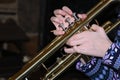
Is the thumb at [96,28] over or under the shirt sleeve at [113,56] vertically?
over

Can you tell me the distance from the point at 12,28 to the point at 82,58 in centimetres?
108

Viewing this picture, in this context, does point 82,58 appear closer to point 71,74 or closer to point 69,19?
point 69,19

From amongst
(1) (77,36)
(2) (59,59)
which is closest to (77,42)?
(1) (77,36)

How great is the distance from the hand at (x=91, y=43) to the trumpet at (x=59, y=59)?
30 mm

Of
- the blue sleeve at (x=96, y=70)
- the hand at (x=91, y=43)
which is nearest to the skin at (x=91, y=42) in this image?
the hand at (x=91, y=43)

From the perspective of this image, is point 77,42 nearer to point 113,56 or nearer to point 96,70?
point 113,56

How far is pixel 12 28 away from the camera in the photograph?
1.81 m

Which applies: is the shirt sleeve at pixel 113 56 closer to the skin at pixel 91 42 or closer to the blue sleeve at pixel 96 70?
the skin at pixel 91 42

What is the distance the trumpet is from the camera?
2.26ft

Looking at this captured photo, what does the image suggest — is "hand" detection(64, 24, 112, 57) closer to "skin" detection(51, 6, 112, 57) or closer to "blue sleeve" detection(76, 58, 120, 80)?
"skin" detection(51, 6, 112, 57)

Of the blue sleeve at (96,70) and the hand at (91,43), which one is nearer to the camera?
the hand at (91,43)

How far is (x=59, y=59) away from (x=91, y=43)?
0.49 feet

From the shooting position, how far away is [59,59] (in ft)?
2.56

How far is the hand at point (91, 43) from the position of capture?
0.65 m
